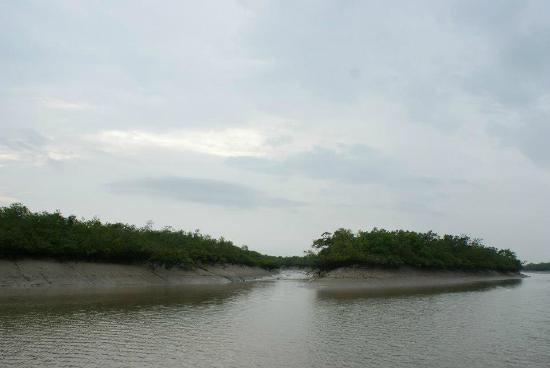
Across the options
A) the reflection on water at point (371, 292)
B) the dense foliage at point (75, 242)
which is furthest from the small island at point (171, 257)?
the reflection on water at point (371, 292)

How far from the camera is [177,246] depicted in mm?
83500

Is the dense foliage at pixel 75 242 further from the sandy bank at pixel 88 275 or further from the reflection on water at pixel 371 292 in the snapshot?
the reflection on water at pixel 371 292

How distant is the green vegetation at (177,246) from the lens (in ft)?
186

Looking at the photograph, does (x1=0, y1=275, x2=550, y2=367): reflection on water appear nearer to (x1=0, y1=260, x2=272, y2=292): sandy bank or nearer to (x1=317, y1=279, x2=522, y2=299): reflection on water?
(x1=317, y1=279, x2=522, y2=299): reflection on water

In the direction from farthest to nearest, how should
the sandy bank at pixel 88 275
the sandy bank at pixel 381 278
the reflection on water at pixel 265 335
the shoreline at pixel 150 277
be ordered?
the sandy bank at pixel 381 278
the shoreline at pixel 150 277
the sandy bank at pixel 88 275
the reflection on water at pixel 265 335

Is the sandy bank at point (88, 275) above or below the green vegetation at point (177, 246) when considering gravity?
below

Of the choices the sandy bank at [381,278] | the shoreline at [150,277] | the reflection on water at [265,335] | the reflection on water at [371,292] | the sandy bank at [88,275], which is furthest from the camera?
the sandy bank at [381,278]

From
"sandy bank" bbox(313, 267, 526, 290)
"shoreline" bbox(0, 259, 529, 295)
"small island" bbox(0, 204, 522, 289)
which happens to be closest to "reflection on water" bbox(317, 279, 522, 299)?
"shoreline" bbox(0, 259, 529, 295)

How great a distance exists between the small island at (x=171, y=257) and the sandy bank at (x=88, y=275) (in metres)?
0.11

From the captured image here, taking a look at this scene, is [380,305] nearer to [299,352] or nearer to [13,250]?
[299,352]

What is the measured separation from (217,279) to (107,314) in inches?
2047

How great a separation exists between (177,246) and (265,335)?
62.4 m

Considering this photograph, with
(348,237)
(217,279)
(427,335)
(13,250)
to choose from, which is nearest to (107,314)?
(427,335)

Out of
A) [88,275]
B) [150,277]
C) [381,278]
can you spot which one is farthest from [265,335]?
[381,278]
